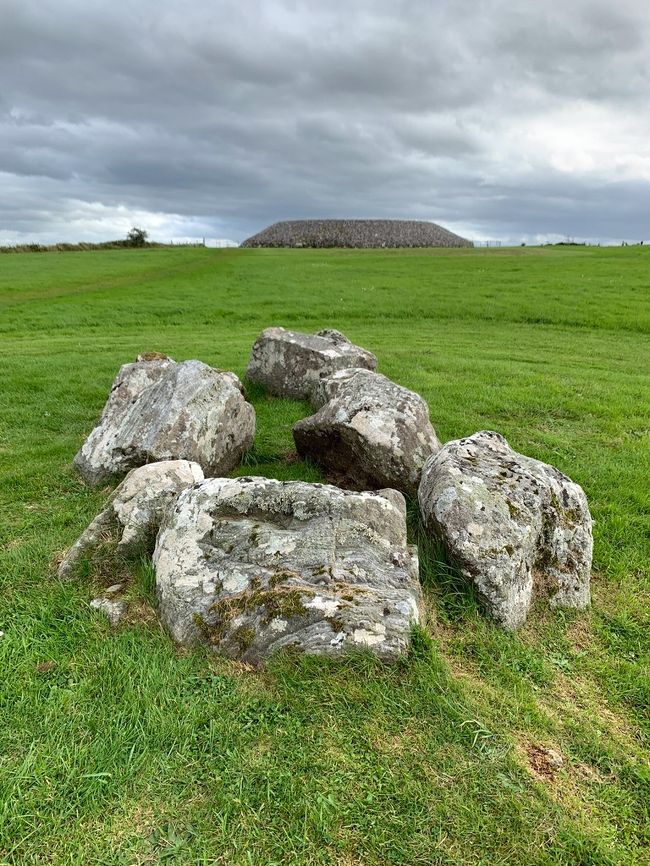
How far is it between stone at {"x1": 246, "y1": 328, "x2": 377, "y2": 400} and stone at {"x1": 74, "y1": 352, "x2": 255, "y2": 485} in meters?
3.69

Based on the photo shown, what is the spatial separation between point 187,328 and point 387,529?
23550mm

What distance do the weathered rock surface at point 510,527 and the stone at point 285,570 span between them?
524mm

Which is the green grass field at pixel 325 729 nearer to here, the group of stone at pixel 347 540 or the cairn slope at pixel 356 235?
the group of stone at pixel 347 540

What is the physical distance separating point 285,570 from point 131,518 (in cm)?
198

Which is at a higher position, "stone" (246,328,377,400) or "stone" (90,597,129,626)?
"stone" (246,328,377,400)

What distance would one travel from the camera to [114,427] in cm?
874

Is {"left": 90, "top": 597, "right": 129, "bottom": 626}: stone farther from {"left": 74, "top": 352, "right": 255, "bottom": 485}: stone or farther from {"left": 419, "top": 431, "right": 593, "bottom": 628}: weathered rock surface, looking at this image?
{"left": 419, "top": 431, "right": 593, "bottom": 628}: weathered rock surface

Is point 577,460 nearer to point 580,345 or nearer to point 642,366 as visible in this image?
point 642,366

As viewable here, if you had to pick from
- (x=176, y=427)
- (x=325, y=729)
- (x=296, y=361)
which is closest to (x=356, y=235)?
(x=296, y=361)

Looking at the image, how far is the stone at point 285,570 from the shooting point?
4.68 m

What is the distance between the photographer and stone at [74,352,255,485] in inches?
318

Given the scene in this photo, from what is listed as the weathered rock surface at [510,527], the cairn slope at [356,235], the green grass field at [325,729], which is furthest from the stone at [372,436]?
the cairn slope at [356,235]

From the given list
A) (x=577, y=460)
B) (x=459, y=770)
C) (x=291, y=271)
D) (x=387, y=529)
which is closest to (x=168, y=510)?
(x=387, y=529)

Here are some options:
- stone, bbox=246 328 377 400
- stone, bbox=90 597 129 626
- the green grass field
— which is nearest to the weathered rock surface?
the green grass field
